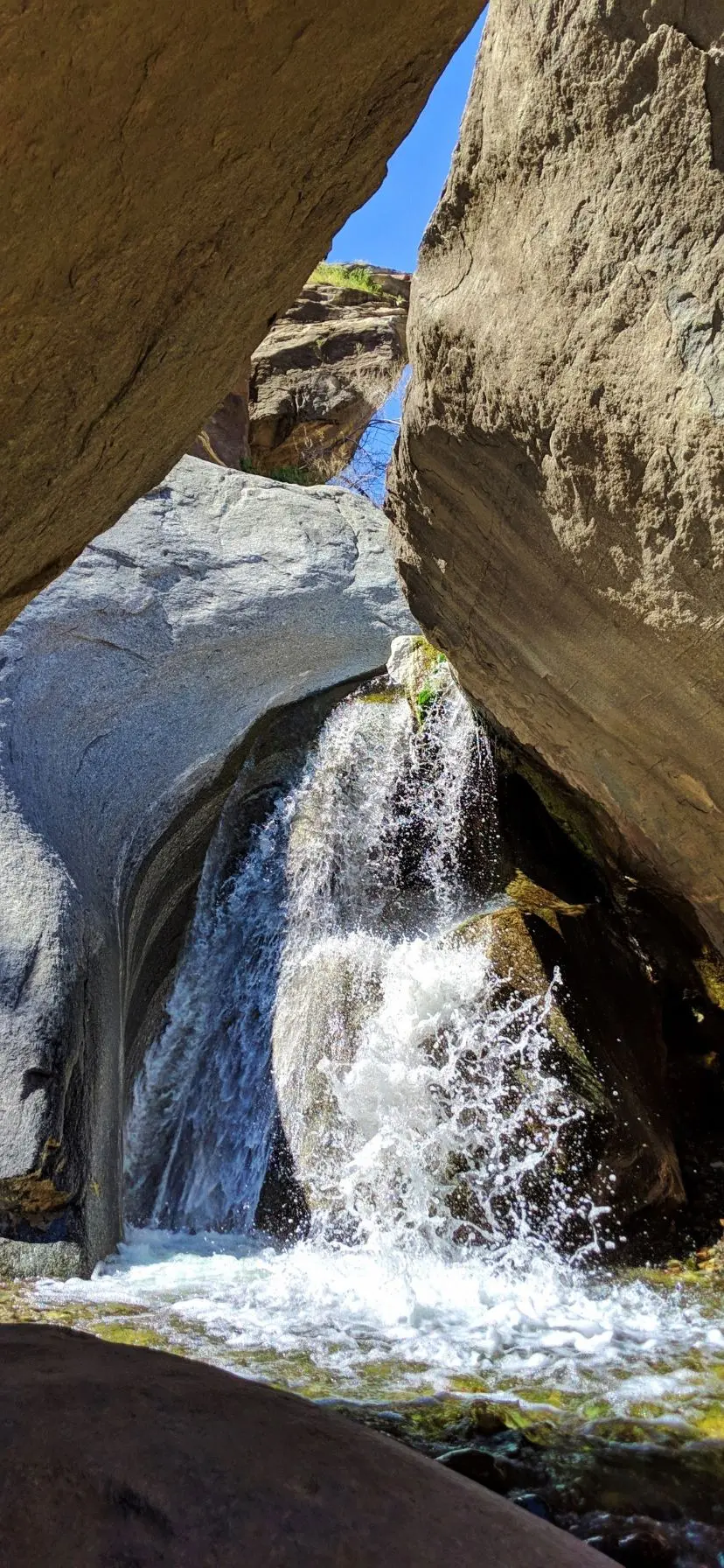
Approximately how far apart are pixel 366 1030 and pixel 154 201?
13.0 ft

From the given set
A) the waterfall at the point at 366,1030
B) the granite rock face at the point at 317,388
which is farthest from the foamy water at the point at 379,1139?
the granite rock face at the point at 317,388

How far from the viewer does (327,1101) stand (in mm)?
5105

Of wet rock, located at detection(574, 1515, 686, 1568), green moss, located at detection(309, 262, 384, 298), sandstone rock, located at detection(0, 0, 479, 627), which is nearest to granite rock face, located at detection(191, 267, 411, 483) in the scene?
green moss, located at detection(309, 262, 384, 298)

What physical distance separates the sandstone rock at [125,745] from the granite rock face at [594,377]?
2.22 metres

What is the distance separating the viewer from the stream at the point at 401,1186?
2.59 meters

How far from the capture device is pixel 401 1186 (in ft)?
15.4

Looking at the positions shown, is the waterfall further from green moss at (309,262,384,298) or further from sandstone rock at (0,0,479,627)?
green moss at (309,262,384,298)

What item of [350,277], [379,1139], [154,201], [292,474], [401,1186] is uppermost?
[350,277]

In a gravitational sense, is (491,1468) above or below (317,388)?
below

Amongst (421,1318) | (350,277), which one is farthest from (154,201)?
(350,277)

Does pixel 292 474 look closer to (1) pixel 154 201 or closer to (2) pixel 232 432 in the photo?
(2) pixel 232 432

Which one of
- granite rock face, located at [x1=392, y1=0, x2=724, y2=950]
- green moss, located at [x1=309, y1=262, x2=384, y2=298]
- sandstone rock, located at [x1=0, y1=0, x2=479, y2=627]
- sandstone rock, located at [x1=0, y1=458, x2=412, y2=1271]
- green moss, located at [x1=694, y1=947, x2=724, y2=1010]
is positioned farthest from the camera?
green moss, located at [x1=309, y1=262, x2=384, y2=298]

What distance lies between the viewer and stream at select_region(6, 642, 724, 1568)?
2.59m

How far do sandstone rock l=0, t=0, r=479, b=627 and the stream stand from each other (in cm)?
217
